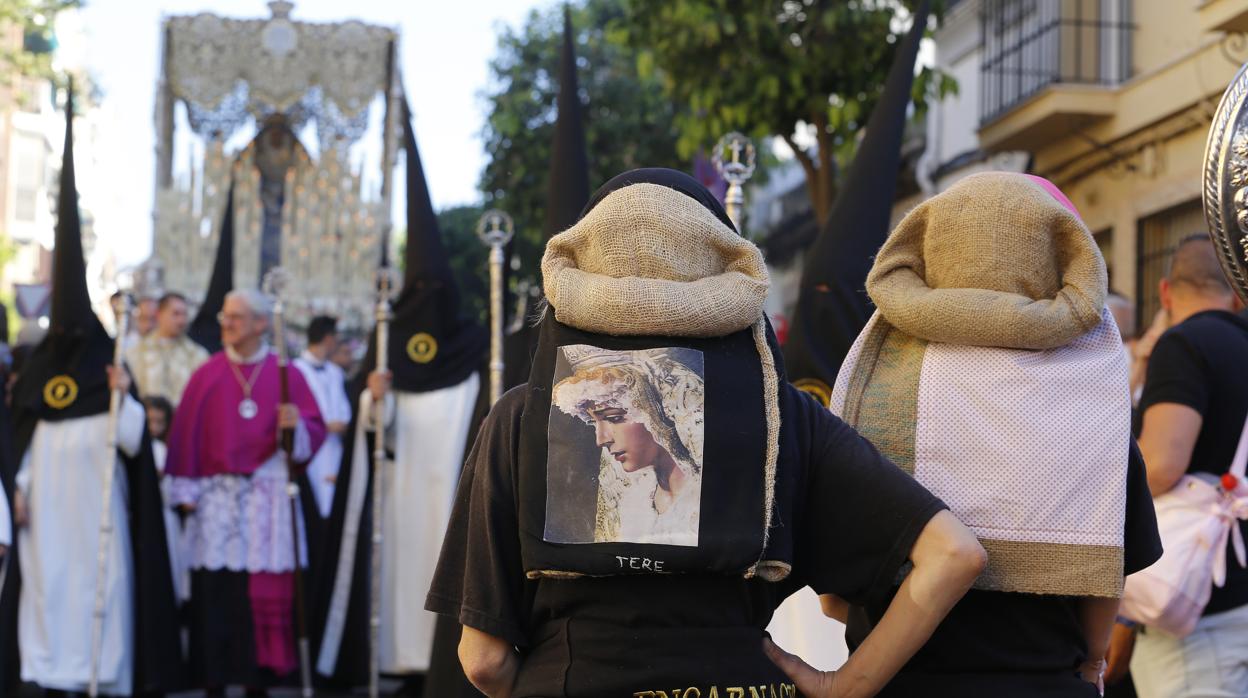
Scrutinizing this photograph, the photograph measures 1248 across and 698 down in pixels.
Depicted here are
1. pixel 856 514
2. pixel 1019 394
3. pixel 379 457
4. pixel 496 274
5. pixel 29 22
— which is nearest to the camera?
Result: pixel 856 514

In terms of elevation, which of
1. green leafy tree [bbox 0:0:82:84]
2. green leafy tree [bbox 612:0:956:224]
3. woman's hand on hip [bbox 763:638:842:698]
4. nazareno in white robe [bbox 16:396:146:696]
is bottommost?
nazareno in white robe [bbox 16:396:146:696]

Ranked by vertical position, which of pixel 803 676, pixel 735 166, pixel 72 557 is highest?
pixel 735 166

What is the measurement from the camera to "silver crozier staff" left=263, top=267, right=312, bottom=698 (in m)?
9.41

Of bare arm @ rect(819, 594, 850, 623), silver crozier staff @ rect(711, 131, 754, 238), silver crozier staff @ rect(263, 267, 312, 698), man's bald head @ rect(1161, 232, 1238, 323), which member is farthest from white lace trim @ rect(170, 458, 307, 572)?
bare arm @ rect(819, 594, 850, 623)

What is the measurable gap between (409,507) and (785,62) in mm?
6036

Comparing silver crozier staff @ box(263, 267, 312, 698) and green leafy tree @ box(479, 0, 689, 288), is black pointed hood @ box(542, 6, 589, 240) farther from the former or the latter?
green leafy tree @ box(479, 0, 689, 288)

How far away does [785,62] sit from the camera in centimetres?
1422

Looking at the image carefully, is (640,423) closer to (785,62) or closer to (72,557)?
(72,557)

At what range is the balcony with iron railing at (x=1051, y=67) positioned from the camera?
1494cm

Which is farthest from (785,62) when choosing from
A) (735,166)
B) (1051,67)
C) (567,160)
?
(735,166)

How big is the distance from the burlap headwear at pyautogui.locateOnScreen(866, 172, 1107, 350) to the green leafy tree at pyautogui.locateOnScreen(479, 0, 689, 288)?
21.2 m

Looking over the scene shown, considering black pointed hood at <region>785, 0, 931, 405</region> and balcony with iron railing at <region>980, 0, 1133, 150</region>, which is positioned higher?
balcony with iron railing at <region>980, 0, 1133, 150</region>

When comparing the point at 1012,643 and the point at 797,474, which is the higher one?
the point at 797,474

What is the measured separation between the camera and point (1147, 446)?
15.1 ft
